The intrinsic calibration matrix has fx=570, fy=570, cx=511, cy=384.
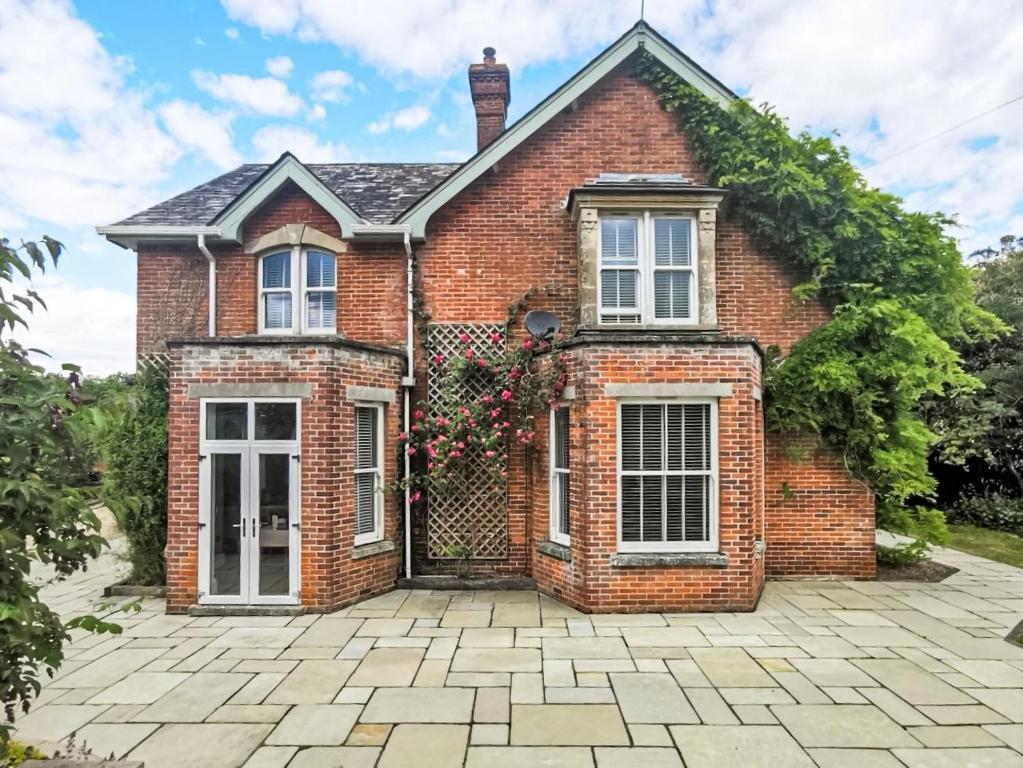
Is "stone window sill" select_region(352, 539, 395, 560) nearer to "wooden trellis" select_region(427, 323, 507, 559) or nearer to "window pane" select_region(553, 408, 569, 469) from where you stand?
"wooden trellis" select_region(427, 323, 507, 559)

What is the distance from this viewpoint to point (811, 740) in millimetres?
4285

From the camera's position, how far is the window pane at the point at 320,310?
9.27 m

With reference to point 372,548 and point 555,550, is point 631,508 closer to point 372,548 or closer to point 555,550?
point 555,550

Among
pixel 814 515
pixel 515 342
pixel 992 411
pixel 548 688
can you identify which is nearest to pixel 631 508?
pixel 548 688

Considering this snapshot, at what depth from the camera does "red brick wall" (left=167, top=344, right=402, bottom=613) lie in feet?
24.3

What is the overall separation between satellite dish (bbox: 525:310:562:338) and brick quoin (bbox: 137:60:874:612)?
1.50ft

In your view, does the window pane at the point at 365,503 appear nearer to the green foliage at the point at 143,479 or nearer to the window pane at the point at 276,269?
the green foliage at the point at 143,479

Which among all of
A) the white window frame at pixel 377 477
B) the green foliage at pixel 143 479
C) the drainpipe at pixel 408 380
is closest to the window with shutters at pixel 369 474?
the white window frame at pixel 377 477

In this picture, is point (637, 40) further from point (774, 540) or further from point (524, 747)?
point (524, 747)

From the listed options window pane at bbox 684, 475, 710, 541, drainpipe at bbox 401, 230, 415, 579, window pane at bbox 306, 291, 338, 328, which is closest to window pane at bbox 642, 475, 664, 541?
window pane at bbox 684, 475, 710, 541

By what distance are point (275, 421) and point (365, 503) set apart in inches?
68.0

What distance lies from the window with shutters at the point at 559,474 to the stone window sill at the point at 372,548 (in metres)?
2.36

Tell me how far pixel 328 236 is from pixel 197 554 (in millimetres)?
5083

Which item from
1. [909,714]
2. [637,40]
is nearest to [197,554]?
[909,714]
